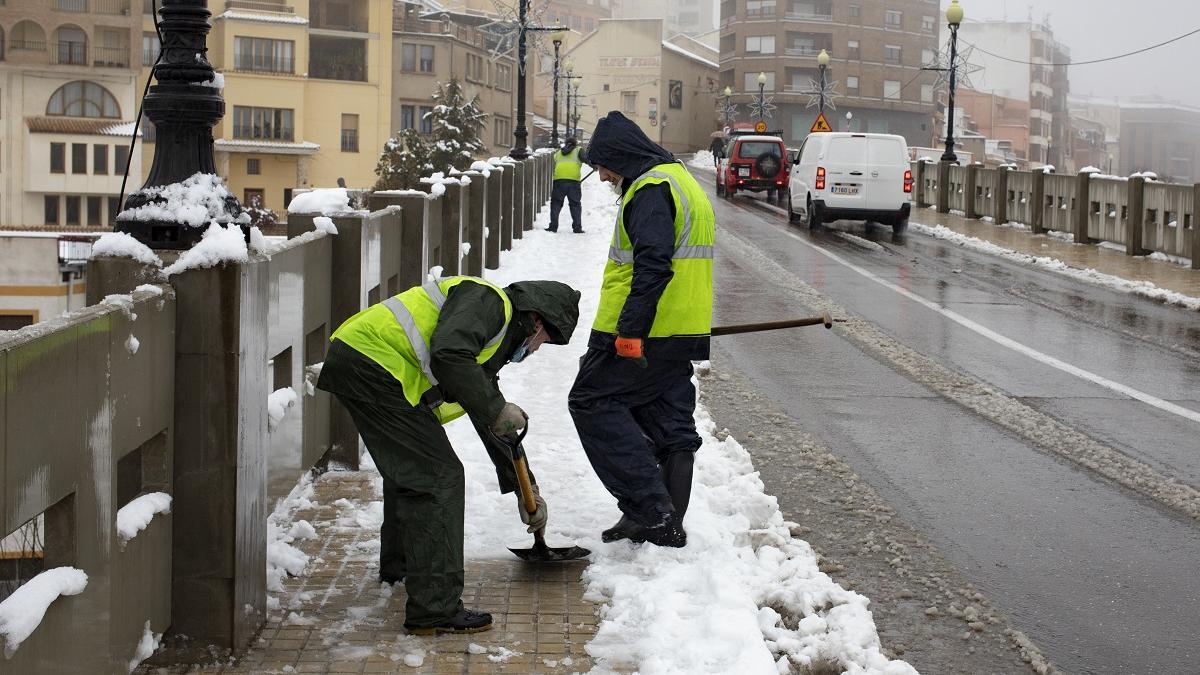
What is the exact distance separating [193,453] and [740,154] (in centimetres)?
3648

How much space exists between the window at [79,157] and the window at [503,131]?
30.4 metres

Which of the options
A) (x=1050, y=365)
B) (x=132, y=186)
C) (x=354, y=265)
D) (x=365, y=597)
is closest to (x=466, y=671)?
(x=365, y=597)

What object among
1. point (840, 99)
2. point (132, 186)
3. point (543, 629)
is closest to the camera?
point (543, 629)

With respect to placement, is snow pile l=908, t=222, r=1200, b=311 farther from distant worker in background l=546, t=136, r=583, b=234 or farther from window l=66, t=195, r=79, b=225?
window l=66, t=195, r=79, b=225

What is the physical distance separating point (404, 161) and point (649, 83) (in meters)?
53.8

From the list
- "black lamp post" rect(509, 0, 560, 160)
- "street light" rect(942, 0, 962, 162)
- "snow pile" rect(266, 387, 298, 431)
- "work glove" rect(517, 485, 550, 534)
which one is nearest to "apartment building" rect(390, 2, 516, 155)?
"black lamp post" rect(509, 0, 560, 160)

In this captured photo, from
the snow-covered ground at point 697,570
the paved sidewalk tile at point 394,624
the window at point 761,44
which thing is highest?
the window at point 761,44

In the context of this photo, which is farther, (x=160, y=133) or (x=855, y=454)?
(x=855, y=454)

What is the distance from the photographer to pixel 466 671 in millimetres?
5086

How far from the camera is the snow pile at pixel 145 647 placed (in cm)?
464

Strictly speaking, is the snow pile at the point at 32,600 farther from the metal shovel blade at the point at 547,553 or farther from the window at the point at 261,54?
the window at the point at 261,54

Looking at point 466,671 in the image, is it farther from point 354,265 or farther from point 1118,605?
point 354,265

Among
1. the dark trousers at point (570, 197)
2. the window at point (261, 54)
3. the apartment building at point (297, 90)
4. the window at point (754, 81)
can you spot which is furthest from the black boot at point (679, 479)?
the window at point (754, 81)

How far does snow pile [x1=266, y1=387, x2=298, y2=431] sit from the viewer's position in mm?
6289
